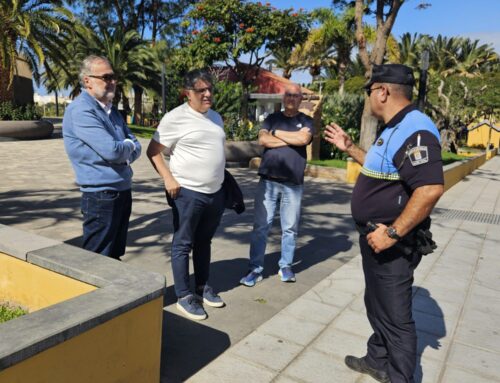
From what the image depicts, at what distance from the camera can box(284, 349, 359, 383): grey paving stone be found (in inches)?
102

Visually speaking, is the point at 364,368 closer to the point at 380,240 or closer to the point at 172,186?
the point at 380,240

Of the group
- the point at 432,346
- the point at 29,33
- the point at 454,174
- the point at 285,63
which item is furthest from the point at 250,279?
the point at 285,63

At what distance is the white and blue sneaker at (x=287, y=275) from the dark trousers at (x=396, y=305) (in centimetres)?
168

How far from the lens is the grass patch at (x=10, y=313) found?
7.98 ft

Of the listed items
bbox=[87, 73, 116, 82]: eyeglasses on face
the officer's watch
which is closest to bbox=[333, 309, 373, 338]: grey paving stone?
the officer's watch

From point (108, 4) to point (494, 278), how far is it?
34.5 m

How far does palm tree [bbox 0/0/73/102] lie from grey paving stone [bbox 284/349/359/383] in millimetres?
16651

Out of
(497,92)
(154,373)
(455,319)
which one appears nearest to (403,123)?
(154,373)

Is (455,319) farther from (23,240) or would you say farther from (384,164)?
(23,240)

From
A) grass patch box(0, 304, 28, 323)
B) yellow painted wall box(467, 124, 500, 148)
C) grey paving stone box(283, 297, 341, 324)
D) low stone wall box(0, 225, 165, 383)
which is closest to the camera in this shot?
low stone wall box(0, 225, 165, 383)

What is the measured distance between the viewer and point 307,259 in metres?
4.81

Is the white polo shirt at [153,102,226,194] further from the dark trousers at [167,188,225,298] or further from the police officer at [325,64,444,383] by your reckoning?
the police officer at [325,64,444,383]

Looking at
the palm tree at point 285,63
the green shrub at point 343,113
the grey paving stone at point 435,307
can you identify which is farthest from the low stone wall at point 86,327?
the palm tree at point 285,63

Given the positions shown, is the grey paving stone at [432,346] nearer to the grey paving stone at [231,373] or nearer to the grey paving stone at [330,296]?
the grey paving stone at [330,296]
